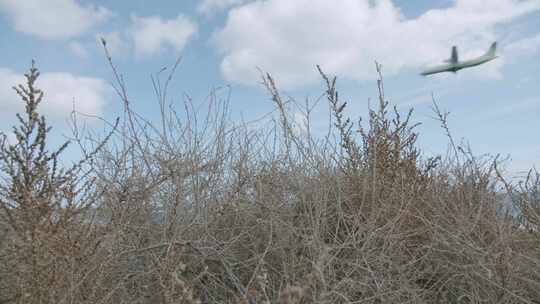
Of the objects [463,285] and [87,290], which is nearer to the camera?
[87,290]

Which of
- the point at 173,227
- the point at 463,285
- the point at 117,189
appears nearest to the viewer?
the point at 463,285

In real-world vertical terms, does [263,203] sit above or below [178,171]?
below

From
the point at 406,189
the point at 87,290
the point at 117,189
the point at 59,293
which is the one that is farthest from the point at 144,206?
the point at 406,189

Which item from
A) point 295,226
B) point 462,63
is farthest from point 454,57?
point 295,226

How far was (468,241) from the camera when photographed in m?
3.19

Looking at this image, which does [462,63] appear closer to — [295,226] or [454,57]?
[454,57]

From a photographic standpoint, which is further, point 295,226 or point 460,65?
point 295,226

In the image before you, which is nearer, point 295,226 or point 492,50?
point 492,50

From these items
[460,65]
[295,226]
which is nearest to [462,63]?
[460,65]

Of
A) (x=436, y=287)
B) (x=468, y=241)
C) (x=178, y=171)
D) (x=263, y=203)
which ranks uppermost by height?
(x=178, y=171)

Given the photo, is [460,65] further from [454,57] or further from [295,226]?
[295,226]

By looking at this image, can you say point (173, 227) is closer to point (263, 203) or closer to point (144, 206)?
point (144, 206)

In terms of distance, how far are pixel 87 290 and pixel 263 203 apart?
53.0 inches

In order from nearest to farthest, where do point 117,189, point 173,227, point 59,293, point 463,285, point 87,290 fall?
point 59,293, point 87,290, point 463,285, point 173,227, point 117,189
